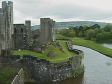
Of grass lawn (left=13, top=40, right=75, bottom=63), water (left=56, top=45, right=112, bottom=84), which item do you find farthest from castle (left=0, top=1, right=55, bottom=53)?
water (left=56, top=45, right=112, bottom=84)

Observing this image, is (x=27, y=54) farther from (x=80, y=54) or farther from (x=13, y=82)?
(x=13, y=82)

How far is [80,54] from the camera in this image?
51125 millimetres

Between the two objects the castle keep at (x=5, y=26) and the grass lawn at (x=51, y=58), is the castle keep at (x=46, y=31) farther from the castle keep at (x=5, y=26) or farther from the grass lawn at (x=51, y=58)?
the castle keep at (x=5, y=26)

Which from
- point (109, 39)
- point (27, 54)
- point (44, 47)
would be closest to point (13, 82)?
point (27, 54)

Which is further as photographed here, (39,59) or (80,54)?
(80,54)

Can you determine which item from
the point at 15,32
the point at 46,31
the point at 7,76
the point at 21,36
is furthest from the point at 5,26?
the point at 7,76

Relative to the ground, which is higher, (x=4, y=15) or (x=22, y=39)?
(x=4, y=15)

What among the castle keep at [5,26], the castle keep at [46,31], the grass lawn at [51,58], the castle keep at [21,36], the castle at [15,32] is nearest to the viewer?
the grass lawn at [51,58]

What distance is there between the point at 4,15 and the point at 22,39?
517cm

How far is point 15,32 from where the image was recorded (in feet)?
169

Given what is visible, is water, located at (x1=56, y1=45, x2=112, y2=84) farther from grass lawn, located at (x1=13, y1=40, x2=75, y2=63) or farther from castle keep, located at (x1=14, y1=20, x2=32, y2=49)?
castle keep, located at (x1=14, y1=20, x2=32, y2=49)

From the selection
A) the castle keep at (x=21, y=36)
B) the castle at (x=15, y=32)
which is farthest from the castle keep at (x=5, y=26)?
the castle keep at (x=21, y=36)

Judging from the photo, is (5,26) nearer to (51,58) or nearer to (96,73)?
(51,58)

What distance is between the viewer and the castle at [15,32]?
48938 millimetres
